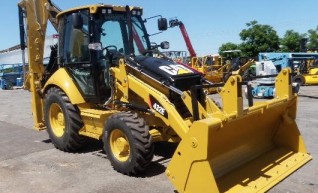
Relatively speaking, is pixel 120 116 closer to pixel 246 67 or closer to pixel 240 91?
pixel 240 91

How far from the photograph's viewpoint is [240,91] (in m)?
4.50

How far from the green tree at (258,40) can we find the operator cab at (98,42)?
34196 millimetres

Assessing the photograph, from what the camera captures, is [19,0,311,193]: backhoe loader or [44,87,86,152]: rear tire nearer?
[19,0,311,193]: backhoe loader

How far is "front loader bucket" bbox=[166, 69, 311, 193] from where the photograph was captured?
4211 mm

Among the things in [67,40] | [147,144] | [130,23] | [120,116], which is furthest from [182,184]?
[67,40]

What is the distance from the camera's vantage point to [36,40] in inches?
317

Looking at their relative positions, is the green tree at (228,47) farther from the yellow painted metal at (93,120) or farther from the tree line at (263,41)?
the yellow painted metal at (93,120)

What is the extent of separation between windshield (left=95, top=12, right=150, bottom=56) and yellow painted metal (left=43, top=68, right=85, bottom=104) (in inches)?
40.0

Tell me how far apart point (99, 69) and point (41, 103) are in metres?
2.20

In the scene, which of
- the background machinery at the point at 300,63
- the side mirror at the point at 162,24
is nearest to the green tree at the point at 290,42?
the background machinery at the point at 300,63

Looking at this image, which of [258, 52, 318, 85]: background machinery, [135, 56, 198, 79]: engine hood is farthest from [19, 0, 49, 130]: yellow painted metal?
[258, 52, 318, 85]: background machinery

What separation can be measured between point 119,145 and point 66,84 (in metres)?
1.96

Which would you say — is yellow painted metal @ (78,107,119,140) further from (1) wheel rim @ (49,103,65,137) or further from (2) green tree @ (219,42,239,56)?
(2) green tree @ (219,42,239,56)

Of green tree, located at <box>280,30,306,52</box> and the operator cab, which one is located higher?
green tree, located at <box>280,30,306,52</box>
